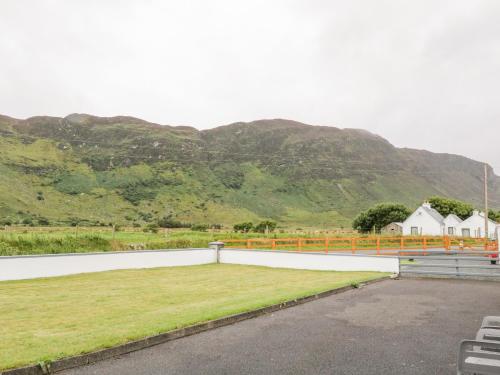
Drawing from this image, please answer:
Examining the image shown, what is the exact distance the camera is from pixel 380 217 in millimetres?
85188

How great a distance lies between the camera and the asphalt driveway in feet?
17.9

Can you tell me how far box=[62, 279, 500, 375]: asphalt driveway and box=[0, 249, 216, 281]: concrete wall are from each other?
10861 millimetres

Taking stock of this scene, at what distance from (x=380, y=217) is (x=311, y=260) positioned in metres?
70.1

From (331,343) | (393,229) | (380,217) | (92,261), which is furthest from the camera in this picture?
(380,217)

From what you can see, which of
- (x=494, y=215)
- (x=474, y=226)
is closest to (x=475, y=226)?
(x=474, y=226)

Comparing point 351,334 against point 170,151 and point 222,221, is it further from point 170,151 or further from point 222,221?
point 170,151

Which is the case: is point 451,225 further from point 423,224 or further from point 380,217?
point 380,217

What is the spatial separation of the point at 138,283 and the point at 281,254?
28.0 ft

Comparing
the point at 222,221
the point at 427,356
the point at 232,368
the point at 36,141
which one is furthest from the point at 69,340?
the point at 36,141

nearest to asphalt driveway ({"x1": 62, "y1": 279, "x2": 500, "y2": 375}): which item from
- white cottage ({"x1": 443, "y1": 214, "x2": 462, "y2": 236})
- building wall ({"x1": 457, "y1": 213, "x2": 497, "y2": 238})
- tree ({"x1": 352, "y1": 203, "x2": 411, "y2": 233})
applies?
building wall ({"x1": 457, "y1": 213, "x2": 497, "y2": 238})

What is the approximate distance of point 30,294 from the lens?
38.1ft

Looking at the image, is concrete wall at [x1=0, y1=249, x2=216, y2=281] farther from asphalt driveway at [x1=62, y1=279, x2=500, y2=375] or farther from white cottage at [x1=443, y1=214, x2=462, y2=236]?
white cottage at [x1=443, y1=214, x2=462, y2=236]

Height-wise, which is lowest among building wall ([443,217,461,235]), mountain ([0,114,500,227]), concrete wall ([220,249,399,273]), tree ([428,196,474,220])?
concrete wall ([220,249,399,273])

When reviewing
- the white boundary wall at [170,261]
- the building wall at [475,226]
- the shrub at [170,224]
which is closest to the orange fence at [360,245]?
the white boundary wall at [170,261]
